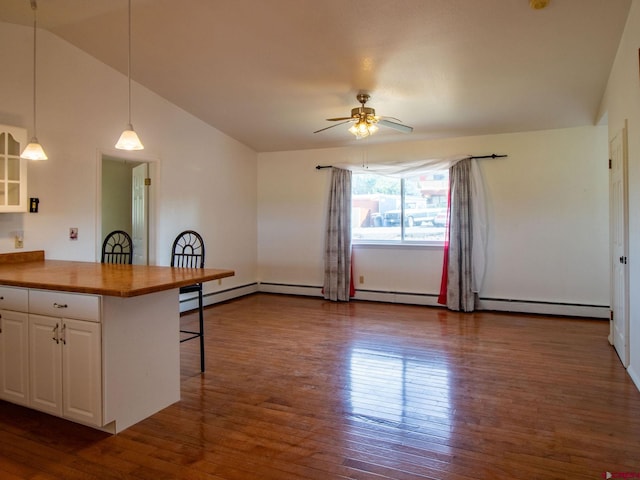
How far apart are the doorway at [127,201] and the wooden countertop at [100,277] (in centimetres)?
175

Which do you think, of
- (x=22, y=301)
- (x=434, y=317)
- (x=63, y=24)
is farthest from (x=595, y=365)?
(x=63, y=24)

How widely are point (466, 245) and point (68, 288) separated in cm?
474

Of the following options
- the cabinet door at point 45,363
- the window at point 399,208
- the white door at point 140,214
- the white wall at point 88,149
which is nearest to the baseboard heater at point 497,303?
the window at point 399,208

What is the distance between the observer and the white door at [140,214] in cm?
512

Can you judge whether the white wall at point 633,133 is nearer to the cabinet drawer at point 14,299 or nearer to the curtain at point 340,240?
the curtain at point 340,240

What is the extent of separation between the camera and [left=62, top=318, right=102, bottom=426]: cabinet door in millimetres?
2307

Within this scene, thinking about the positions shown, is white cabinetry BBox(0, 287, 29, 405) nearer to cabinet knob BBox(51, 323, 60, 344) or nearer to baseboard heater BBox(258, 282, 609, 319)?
cabinet knob BBox(51, 323, 60, 344)

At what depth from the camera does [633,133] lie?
3.05m

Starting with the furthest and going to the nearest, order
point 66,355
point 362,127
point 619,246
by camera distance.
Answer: point 362,127 → point 619,246 → point 66,355

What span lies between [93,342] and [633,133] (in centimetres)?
400

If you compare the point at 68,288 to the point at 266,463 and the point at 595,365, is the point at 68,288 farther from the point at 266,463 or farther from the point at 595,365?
the point at 595,365

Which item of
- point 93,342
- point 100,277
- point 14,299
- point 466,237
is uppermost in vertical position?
point 466,237

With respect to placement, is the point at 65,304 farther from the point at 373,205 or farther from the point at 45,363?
the point at 373,205

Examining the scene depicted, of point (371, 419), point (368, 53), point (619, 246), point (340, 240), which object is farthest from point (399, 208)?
point (371, 419)
